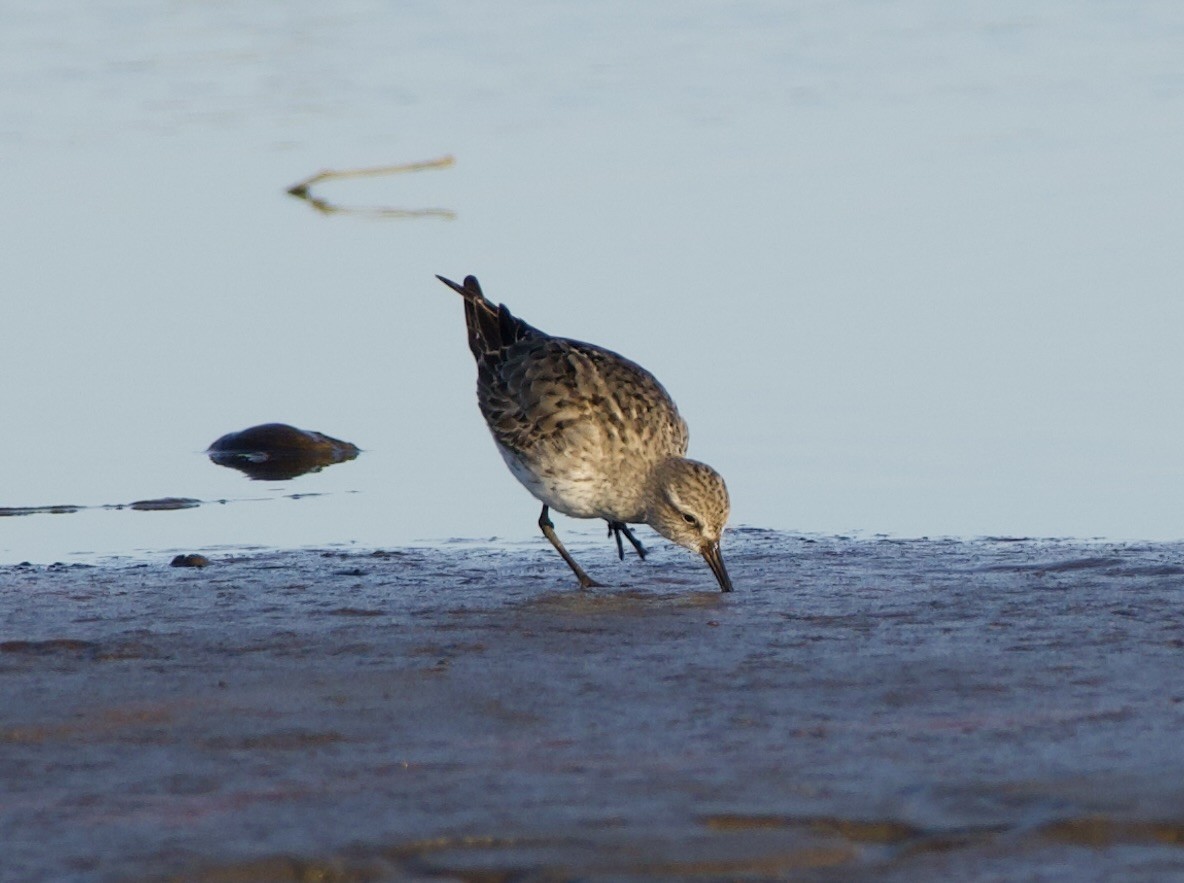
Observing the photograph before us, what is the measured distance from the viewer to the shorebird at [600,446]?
7562 millimetres

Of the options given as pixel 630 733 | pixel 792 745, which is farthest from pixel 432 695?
pixel 792 745

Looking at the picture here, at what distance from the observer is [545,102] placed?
17.2 metres

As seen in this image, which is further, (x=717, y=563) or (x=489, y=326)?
(x=489, y=326)

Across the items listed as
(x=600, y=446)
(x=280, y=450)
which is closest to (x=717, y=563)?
(x=600, y=446)

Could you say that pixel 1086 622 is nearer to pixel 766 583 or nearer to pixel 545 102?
pixel 766 583

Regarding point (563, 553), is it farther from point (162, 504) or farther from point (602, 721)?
point (602, 721)

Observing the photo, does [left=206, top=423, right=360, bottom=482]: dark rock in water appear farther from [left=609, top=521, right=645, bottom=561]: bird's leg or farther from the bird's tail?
[left=609, top=521, right=645, bottom=561]: bird's leg

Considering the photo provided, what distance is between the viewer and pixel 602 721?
5.40 m

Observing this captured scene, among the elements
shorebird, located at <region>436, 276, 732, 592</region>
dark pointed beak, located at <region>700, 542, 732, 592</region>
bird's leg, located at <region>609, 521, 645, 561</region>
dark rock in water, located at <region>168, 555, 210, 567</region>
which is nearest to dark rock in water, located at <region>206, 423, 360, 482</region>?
shorebird, located at <region>436, 276, 732, 592</region>

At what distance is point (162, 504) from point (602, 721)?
4082mm

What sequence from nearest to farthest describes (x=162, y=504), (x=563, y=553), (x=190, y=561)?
(x=563, y=553)
(x=190, y=561)
(x=162, y=504)

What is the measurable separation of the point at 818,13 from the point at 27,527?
47.4 feet

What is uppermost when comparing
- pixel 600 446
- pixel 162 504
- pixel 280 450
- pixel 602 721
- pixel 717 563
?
pixel 280 450

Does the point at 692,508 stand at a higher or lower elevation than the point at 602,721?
higher
